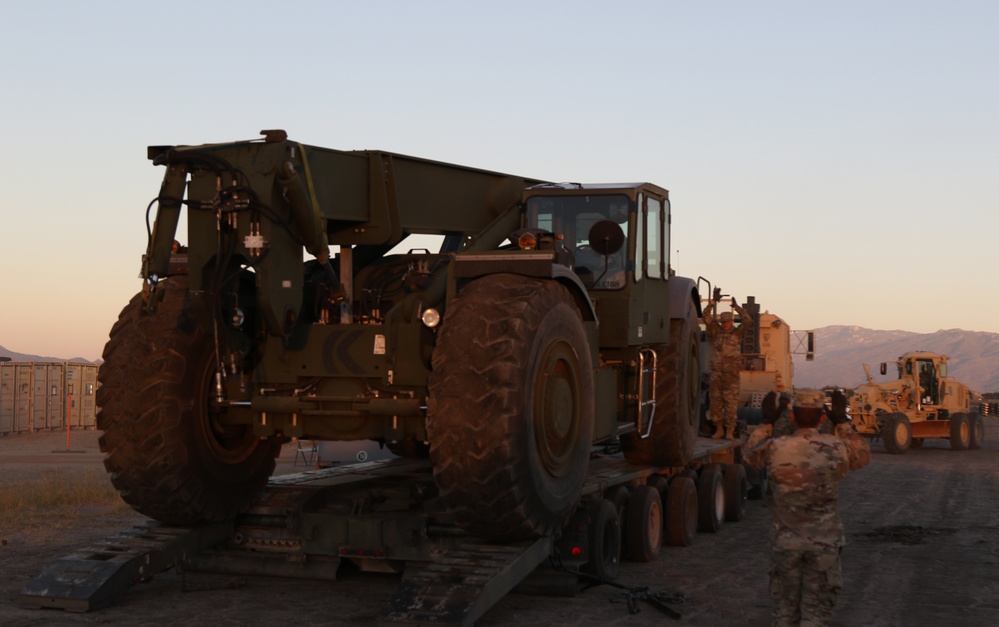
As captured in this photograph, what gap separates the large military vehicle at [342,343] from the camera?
8.23 m

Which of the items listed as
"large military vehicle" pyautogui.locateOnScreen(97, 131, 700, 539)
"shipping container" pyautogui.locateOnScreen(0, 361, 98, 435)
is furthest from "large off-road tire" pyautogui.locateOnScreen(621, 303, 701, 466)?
"shipping container" pyautogui.locateOnScreen(0, 361, 98, 435)

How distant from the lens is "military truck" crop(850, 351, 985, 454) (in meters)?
30.1

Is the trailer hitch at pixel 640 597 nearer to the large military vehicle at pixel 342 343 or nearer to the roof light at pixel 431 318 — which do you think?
the large military vehicle at pixel 342 343

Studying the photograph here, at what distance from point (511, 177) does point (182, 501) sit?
476 centimetres

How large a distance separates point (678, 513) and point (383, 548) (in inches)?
184

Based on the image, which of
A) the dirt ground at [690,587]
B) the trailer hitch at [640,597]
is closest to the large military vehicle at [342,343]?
the dirt ground at [690,587]

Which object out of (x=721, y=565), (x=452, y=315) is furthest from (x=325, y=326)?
(x=721, y=565)

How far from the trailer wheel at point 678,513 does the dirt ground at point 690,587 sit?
0.23 metres

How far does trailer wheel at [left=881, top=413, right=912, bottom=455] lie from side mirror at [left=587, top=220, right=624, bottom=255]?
2042 cm

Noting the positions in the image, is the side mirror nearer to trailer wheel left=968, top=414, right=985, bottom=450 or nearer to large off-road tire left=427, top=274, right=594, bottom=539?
large off-road tire left=427, top=274, right=594, bottom=539

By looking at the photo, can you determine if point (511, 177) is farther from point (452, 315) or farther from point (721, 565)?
point (721, 565)

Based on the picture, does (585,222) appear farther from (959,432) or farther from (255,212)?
(959,432)

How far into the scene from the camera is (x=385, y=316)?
32.0 feet

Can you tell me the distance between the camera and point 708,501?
14133mm
